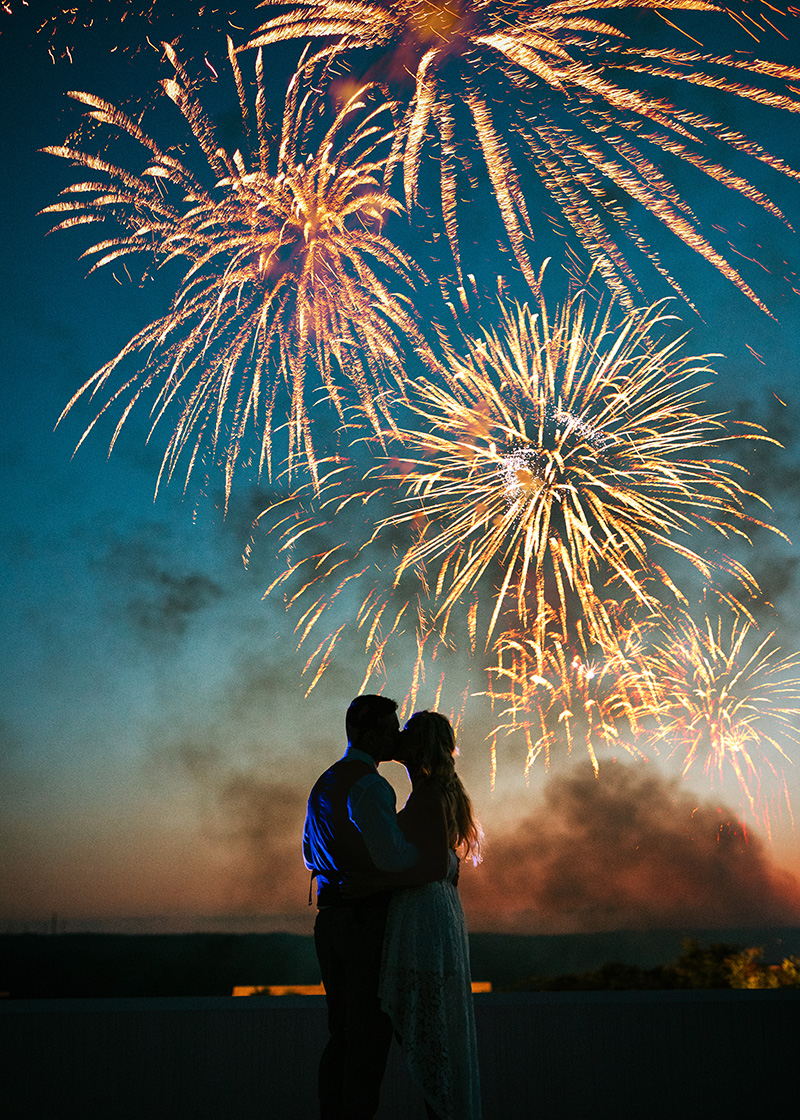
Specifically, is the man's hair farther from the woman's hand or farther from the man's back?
the woman's hand

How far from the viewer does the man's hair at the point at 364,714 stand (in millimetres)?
2502

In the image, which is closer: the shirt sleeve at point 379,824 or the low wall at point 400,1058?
the shirt sleeve at point 379,824

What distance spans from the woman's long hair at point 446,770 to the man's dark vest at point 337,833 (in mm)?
166

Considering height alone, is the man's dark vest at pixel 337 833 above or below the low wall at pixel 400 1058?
above

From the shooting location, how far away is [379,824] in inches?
90.7

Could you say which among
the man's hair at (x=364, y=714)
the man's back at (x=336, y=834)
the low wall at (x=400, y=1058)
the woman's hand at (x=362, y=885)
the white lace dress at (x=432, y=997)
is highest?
the man's hair at (x=364, y=714)

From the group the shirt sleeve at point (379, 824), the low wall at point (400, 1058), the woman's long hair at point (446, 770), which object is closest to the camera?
the shirt sleeve at point (379, 824)

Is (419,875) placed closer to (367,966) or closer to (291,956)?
(367,966)

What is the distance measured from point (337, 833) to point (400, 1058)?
146 centimetres

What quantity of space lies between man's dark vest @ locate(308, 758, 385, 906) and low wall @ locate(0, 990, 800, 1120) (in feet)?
4.05

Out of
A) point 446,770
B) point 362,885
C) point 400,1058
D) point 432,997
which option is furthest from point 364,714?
point 400,1058

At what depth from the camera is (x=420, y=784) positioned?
246cm

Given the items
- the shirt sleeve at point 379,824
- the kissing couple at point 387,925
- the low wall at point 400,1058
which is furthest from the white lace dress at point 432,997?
the low wall at point 400,1058

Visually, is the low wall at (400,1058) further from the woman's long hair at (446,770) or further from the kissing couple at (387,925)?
the woman's long hair at (446,770)
